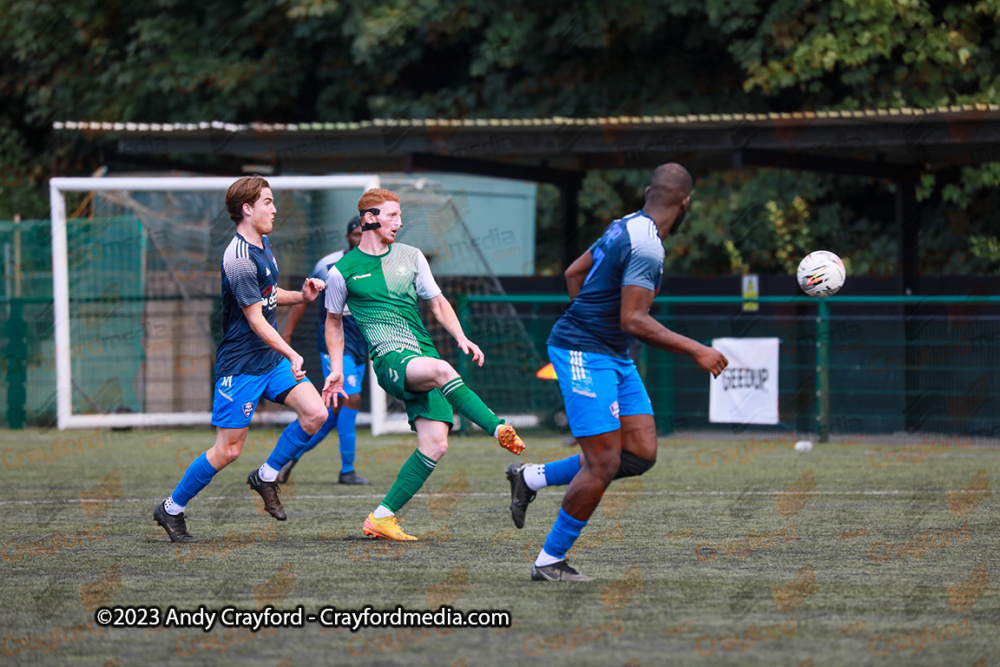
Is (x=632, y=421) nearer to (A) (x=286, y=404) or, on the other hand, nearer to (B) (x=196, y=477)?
(A) (x=286, y=404)

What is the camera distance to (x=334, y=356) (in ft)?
26.3

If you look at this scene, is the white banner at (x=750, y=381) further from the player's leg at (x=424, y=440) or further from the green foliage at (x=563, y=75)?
the player's leg at (x=424, y=440)

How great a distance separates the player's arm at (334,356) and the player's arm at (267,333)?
0.63 ft

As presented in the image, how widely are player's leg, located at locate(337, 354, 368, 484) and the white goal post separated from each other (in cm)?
469

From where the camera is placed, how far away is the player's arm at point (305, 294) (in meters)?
8.05

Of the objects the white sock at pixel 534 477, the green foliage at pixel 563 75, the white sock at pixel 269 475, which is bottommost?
the white sock at pixel 269 475

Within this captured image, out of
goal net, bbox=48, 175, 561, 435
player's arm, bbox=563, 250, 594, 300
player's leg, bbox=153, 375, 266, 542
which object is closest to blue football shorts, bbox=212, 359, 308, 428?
player's leg, bbox=153, 375, 266, 542

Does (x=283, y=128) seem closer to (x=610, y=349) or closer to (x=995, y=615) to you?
(x=610, y=349)

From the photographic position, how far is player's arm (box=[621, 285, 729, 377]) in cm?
609

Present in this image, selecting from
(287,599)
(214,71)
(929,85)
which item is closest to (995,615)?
(287,599)

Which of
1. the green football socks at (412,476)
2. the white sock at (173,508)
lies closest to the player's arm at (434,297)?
the green football socks at (412,476)

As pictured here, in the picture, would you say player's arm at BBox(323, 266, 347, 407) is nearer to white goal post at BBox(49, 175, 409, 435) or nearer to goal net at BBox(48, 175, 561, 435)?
white goal post at BBox(49, 175, 409, 435)

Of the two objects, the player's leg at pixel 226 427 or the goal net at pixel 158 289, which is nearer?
the player's leg at pixel 226 427

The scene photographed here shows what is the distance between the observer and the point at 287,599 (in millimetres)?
6121
